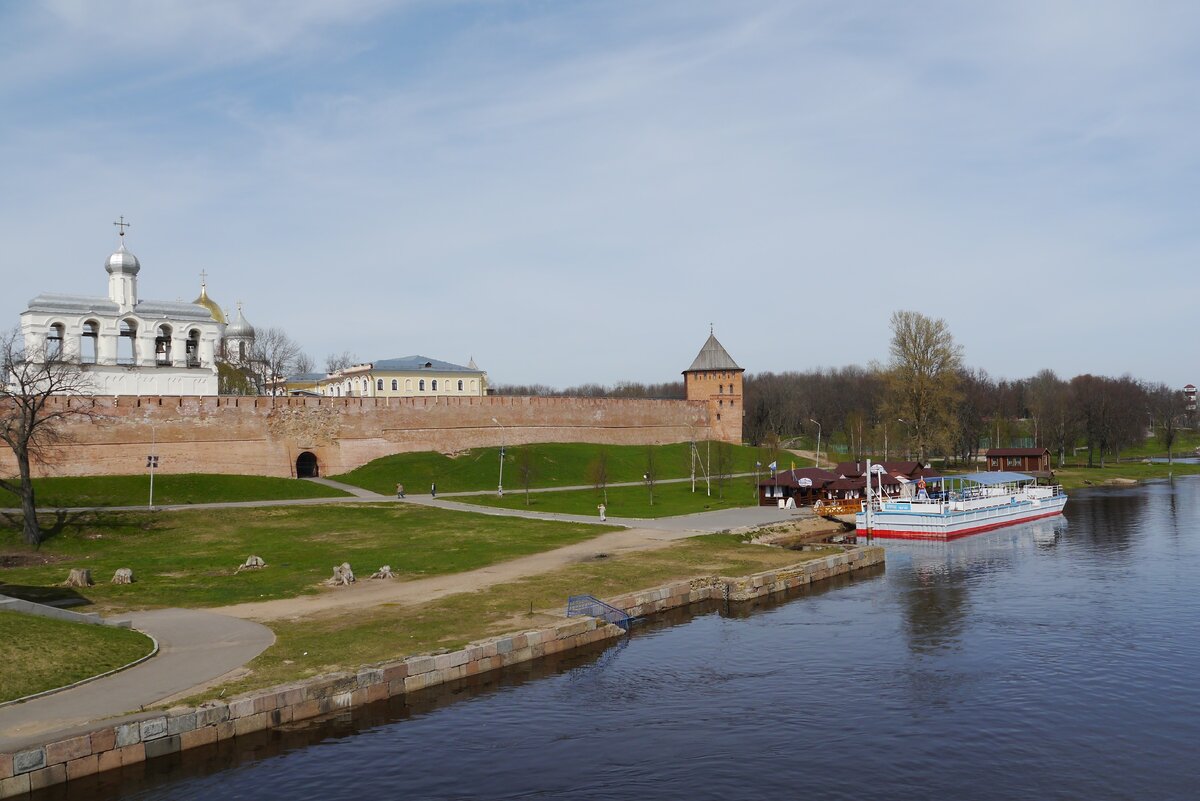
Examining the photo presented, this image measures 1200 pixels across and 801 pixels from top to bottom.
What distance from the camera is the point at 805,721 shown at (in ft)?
57.4

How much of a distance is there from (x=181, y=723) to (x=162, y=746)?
1.45 feet

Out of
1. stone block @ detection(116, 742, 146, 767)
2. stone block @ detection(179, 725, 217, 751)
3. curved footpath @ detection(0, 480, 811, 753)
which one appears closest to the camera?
stone block @ detection(116, 742, 146, 767)

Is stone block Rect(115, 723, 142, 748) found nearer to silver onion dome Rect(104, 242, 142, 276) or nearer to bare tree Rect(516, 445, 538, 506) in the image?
bare tree Rect(516, 445, 538, 506)

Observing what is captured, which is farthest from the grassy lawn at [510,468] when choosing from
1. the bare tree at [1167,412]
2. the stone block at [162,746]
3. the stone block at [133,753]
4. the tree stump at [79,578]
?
the bare tree at [1167,412]

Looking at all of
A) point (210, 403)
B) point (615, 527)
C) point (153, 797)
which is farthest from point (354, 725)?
point (210, 403)

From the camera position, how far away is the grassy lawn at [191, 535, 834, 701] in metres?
19.1

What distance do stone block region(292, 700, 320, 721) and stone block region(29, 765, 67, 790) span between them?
3.97 metres

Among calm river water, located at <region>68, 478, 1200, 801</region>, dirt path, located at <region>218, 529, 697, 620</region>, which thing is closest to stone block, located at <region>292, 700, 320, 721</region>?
calm river water, located at <region>68, 478, 1200, 801</region>

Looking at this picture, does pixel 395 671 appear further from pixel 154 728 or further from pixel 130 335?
pixel 130 335

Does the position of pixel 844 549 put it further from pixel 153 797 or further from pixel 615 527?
pixel 153 797

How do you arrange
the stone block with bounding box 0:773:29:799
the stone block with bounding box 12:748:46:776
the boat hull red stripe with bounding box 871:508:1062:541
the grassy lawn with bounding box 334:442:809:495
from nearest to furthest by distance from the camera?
1. the stone block with bounding box 0:773:29:799
2. the stone block with bounding box 12:748:46:776
3. the boat hull red stripe with bounding box 871:508:1062:541
4. the grassy lawn with bounding box 334:442:809:495

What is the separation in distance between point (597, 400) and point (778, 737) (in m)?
58.1

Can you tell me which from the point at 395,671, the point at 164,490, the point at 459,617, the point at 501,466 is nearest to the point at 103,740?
the point at 395,671

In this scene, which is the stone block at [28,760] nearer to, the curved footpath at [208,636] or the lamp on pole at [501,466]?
the curved footpath at [208,636]
